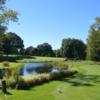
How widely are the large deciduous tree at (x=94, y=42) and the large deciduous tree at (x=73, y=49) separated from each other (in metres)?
34.9

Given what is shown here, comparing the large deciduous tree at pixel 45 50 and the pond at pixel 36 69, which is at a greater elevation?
the large deciduous tree at pixel 45 50

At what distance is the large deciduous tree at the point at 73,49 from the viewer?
135 metres

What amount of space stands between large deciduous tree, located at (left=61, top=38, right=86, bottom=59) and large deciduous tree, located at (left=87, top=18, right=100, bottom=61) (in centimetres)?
3489

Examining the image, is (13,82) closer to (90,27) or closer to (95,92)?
(95,92)

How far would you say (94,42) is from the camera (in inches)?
3701

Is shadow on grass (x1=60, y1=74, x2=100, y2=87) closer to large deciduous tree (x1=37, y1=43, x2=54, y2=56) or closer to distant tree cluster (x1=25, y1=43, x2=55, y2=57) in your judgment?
distant tree cluster (x1=25, y1=43, x2=55, y2=57)

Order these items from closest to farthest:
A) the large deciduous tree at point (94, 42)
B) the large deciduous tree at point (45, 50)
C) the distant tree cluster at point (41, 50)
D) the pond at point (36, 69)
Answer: the pond at point (36, 69), the large deciduous tree at point (94, 42), the distant tree cluster at point (41, 50), the large deciduous tree at point (45, 50)

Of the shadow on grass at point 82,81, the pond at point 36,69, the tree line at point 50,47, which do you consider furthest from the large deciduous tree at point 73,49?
the shadow on grass at point 82,81

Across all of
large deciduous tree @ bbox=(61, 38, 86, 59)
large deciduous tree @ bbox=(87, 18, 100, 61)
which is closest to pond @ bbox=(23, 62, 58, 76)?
large deciduous tree @ bbox=(87, 18, 100, 61)

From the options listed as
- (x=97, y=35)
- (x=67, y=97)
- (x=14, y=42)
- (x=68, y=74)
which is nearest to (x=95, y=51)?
(x=97, y=35)

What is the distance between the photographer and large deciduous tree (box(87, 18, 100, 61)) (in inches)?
3534

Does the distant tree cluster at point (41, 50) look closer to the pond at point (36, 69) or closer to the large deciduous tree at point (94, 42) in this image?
the large deciduous tree at point (94, 42)

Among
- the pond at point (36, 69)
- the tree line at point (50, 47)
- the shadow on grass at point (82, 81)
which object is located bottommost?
the shadow on grass at point (82, 81)

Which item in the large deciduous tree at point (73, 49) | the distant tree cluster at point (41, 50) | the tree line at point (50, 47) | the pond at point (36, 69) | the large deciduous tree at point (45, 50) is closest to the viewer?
the tree line at point (50, 47)
